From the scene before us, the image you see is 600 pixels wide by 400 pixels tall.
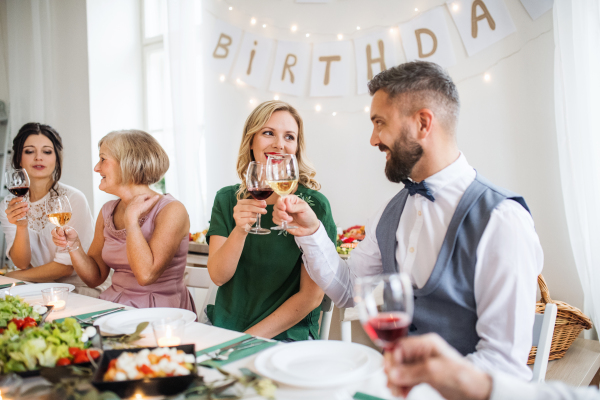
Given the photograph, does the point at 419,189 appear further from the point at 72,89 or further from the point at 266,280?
the point at 72,89

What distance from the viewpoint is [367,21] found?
3.33 meters

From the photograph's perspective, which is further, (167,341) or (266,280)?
(266,280)

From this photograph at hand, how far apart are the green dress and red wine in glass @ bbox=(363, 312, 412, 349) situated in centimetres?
106

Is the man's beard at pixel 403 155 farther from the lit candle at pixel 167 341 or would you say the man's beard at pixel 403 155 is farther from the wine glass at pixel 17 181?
the wine glass at pixel 17 181

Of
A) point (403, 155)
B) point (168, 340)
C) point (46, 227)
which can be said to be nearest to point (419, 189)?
point (403, 155)

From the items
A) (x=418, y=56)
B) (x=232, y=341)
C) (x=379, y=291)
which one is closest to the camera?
(x=379, y=291)

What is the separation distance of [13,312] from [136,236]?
0.69 m

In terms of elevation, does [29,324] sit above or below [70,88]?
below

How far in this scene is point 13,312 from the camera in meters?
1.14

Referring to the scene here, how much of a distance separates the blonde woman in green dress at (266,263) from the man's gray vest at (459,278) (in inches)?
22.8

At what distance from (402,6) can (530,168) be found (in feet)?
4.71

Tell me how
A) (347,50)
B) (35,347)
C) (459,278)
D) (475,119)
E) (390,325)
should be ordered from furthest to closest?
(347,50) → (475,119) → (459,278) → (35,347) → (390,325)

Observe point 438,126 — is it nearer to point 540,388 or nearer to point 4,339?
point 540,388

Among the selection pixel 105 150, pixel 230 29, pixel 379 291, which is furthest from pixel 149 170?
pixel 230 29
